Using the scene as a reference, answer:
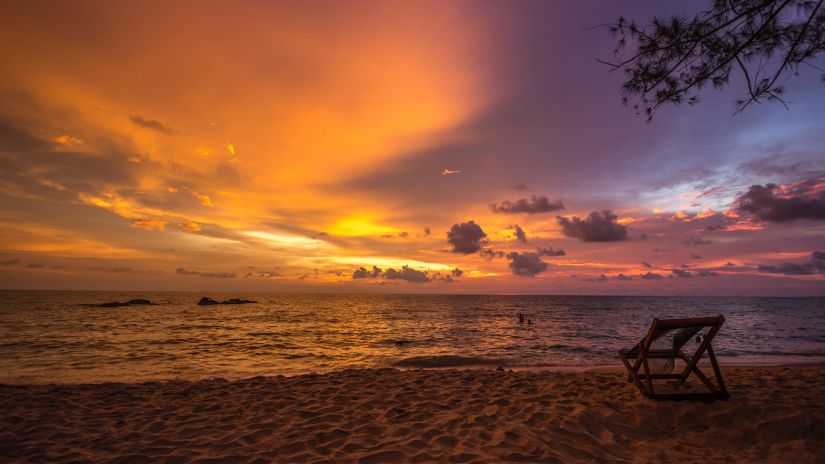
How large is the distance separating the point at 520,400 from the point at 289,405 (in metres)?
4.61

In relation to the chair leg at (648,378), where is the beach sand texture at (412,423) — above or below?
below

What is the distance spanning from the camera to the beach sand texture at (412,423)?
4.92 metres

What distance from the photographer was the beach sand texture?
4922 millimetres

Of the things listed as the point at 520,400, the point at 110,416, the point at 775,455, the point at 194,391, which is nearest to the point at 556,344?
the point at 520,400

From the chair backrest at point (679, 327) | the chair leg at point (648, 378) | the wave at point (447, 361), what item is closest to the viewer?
the chair backrest at point (679, 327)

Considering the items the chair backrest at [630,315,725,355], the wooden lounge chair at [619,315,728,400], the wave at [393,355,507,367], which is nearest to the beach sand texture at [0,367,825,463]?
the wooden lounge chair at [619,315,728,400]

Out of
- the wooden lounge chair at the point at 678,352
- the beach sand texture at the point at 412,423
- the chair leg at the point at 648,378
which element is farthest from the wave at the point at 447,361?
the chair leg at the point at 648,378

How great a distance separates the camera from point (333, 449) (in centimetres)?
504

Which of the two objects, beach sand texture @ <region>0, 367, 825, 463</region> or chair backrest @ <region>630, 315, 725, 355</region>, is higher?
chair backrest @ <region>630, 315, 725, 355</region>

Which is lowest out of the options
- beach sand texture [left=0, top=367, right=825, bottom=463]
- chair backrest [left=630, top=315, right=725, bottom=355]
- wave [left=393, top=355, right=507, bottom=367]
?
wave [left=393, top=355, right=507, bottom=367]

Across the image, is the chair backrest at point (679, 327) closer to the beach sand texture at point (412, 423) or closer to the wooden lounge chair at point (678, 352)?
the wooden lounge chair at point (678, 352)

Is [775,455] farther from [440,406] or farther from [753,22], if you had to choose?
[753,22]

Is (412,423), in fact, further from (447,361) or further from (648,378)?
(447,361)

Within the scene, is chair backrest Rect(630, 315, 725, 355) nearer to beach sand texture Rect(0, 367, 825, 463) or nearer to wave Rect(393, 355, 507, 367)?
beach sand texture Rect(0, 367, 825, 463)
